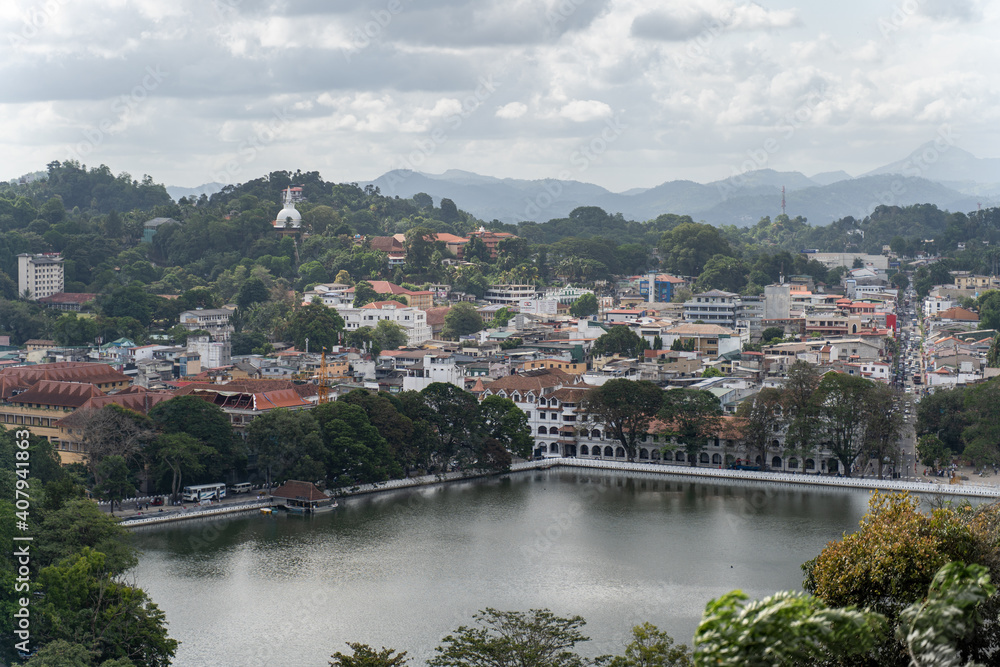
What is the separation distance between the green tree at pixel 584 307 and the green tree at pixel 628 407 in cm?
1917

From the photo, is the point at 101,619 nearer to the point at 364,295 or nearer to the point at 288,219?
the point at 364,295

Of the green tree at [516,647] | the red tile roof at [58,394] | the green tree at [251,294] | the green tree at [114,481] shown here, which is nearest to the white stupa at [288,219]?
the green tree at [251,294]

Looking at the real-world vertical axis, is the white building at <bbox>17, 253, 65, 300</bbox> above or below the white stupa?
below

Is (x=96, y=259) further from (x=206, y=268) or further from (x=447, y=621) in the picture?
(x=447, y=621)

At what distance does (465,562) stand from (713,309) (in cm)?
2657

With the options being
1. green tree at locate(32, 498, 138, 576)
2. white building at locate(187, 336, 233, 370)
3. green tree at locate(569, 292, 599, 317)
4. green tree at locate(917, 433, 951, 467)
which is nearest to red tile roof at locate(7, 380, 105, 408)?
white building at locate(187, 336, 233, 370)

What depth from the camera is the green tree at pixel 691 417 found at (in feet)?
76.5

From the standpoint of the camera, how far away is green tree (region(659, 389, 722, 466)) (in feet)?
76.5

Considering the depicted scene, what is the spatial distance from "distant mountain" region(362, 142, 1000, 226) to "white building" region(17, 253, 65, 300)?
73.8 metres

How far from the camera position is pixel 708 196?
14850 cm

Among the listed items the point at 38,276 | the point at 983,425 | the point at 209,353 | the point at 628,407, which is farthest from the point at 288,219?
the point at 983,425

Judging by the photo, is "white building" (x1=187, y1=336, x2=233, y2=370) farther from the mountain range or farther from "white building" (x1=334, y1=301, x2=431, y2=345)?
the mountain range

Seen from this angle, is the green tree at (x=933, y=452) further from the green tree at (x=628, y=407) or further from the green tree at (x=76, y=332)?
the green tree at (x=76, y=332)

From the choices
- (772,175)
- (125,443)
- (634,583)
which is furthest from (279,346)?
(772,175)
